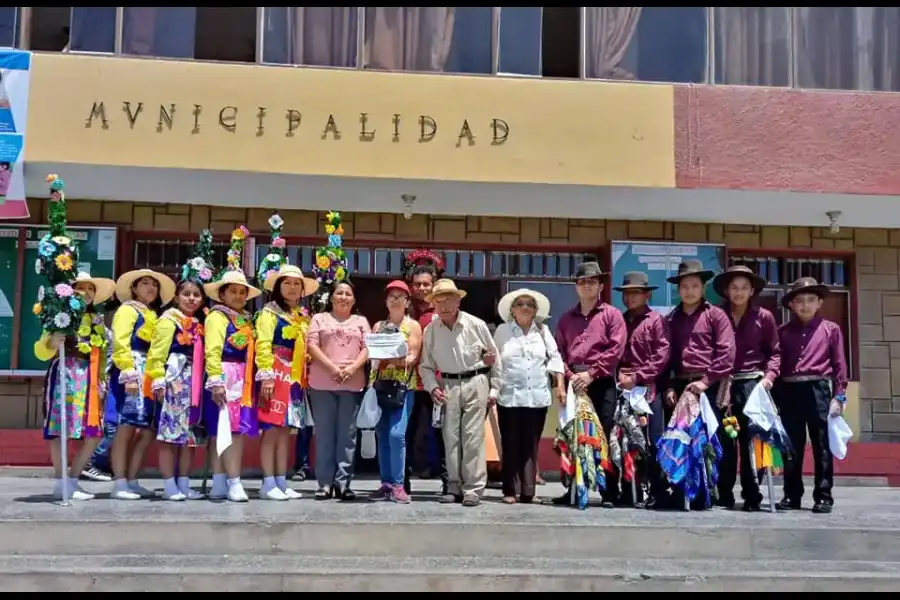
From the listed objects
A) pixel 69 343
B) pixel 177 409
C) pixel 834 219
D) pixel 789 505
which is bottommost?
pixel 789 505

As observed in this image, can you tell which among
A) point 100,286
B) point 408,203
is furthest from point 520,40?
point 100,286

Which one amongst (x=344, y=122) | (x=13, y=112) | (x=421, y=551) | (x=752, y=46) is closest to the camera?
(x=421, y=551)

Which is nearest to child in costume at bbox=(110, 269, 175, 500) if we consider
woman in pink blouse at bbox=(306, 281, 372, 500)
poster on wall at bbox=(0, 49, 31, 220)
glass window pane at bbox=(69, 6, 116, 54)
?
woman in pink blouse at bbox=(306, 281, 372, 500)

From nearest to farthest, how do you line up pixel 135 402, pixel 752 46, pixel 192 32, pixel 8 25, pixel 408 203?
1. pixel 135 402
2. pixel 8 25
3. pixel 192 32
4. pixel 408 203
5. pixel 752 46

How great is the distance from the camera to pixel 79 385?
288 inches

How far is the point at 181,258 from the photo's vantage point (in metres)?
10.1

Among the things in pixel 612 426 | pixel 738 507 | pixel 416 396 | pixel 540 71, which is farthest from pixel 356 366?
pixel 540 71

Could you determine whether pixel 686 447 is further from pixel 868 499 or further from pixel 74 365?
pixel 74 365

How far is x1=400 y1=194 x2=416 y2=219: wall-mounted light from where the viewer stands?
9.45 metres

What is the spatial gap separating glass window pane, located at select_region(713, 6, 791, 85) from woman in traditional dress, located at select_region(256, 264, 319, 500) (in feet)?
18.2

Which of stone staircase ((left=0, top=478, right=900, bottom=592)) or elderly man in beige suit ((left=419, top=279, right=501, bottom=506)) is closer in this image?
stone staircase ((left=0, top=478, right=900, bottom=592))

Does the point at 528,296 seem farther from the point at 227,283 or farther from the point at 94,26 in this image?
the point at 94,26

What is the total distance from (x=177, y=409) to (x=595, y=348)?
3495 millimetres

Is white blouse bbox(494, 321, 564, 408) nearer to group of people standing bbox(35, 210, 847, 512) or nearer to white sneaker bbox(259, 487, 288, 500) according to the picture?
group of people standing bbox(35, 210, 847, 512)
